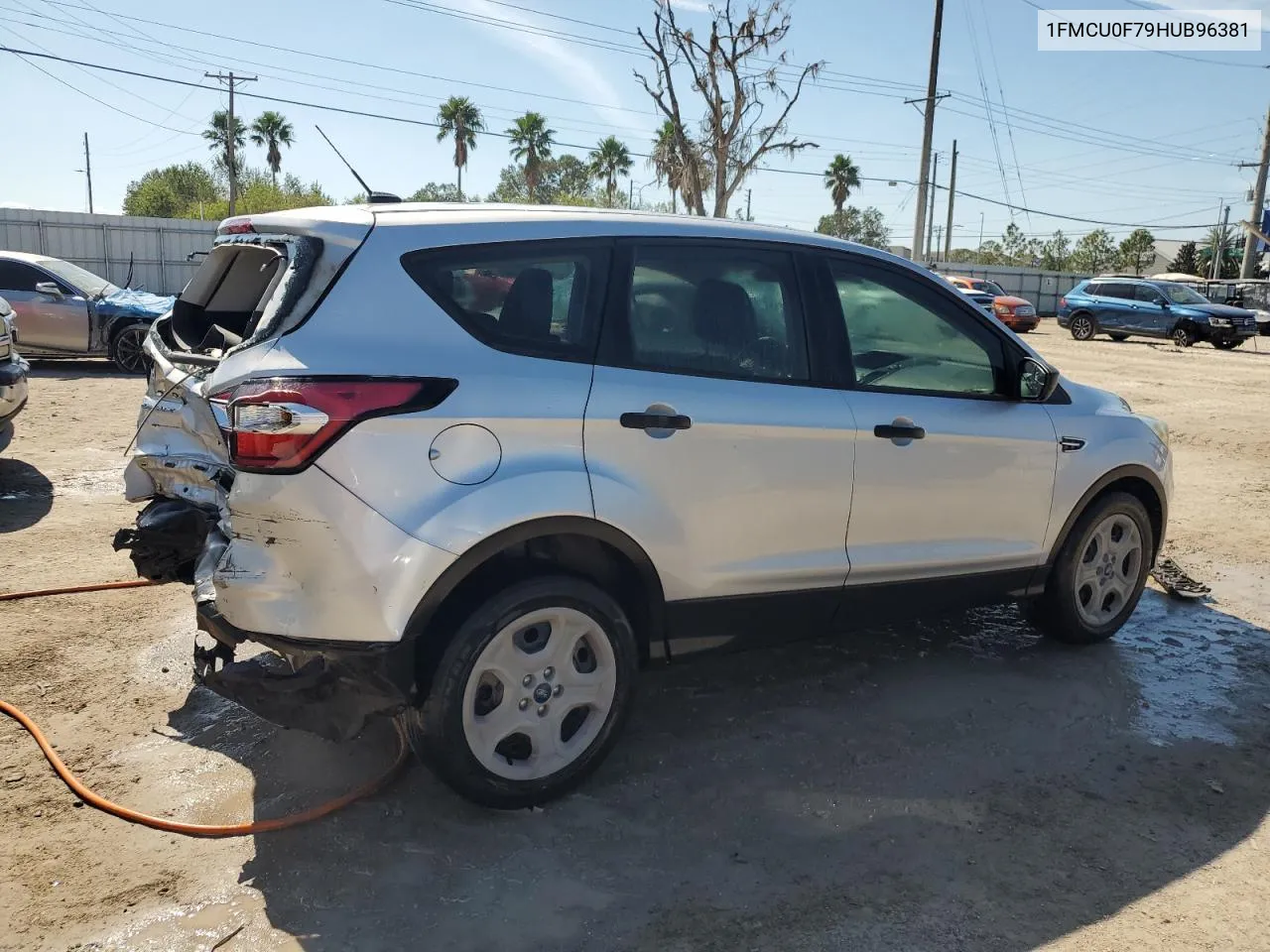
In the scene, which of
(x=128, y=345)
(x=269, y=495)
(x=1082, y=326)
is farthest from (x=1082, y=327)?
(x=269, y=495)

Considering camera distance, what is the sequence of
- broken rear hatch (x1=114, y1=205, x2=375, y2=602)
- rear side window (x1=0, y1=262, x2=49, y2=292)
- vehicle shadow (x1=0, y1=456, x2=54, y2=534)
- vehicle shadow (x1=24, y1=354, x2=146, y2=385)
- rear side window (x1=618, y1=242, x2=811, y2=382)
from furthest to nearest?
vehicle shadow (x1=24, y1=354, x2=146, y2=385)
rear side window (x1=0, y1=262, x2=49, y2=292)
vehicle shadow (x1=0, y1=456, x2=54, y2=534)
rear side window (x1=618, y1=242, x2=811, y2=382)
broken rear hatch (x1=114, y1=205, x2=375, y2=602)

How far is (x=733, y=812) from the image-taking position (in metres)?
3.27

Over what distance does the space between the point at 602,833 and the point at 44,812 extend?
178 cm

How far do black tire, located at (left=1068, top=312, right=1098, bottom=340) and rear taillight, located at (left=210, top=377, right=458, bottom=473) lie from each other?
29.0 m

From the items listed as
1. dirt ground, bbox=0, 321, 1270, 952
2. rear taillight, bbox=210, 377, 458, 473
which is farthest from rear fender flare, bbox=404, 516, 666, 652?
dirt ground, bbox=0, 321, 1270, 952

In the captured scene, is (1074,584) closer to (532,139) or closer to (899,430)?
(899,430)

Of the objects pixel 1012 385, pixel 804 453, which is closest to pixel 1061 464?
pixel 1012 385

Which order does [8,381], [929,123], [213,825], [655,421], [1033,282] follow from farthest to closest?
[1033,282] < [929,123] < [8,381] < [655,421] < [213,825]

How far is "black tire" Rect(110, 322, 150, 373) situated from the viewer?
13.6m

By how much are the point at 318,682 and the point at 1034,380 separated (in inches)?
123

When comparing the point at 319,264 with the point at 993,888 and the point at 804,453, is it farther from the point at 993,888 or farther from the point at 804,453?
the point at 993,888

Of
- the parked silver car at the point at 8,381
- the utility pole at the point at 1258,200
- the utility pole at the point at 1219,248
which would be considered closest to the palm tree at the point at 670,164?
the parked silver car at the point at 8,381

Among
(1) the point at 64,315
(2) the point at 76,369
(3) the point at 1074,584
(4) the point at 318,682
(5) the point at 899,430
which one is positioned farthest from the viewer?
(2) the point at 76,369

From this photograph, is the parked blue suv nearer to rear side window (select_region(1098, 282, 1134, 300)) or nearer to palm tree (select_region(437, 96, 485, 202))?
rear side window (select_region(1098, 282, 1134, 300))
